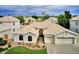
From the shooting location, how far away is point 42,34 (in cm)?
261

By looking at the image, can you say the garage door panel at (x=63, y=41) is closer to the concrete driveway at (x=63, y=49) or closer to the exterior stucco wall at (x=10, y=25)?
the concrete driveway at (x=63, y=49)

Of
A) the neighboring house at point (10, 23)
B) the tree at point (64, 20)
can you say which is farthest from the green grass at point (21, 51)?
the tree at point (64, 20)

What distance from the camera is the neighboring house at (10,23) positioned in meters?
2.59

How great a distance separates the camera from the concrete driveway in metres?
2.58

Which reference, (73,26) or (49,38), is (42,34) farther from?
(73,26)

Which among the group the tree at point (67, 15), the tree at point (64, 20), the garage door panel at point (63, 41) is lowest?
the garage door panel at point (63, 41)

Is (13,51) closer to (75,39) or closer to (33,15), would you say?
(33,15)

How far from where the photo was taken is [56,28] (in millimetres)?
2613

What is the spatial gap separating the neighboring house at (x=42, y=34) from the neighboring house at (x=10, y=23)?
5cm

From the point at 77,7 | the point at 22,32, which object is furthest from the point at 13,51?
the point at 77,7

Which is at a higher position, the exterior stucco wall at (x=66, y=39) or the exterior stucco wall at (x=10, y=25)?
the exterior stucco wall at (x=10, y=25)

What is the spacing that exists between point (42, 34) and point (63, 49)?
23 cm

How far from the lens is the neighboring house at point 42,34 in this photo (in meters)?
2.61
